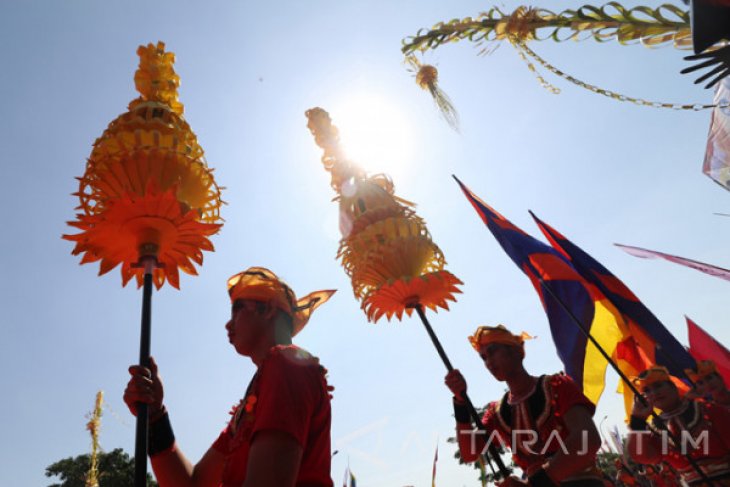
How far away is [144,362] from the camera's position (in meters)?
2.33

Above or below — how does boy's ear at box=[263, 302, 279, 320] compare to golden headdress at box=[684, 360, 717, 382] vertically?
above

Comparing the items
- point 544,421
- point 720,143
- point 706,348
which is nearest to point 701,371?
point 706,348

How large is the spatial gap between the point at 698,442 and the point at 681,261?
2.20 meters

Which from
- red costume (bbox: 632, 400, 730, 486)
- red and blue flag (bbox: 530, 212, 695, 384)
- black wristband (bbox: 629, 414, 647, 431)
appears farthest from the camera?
red and blue flag (bbox: 530, 212, 695, 384)

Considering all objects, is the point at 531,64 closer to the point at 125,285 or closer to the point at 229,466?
the point at 125,285

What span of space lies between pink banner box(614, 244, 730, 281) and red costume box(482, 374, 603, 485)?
2740 mm

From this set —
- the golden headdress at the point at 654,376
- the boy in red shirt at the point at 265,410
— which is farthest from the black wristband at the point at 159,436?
the golden headdress at the point at 654,376

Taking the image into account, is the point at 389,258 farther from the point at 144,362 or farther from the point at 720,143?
the point at 720,143

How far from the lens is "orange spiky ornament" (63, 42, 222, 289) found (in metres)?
2.55

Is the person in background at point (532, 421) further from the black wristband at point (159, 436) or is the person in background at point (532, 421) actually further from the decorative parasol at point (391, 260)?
the black wristband at point (159, 436)

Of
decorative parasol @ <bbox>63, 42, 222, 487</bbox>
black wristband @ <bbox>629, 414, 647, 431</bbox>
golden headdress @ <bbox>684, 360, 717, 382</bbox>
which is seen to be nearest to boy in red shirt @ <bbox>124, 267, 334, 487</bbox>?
decorative parasol @ <bbox>63, 42, 222, 487</bbox>

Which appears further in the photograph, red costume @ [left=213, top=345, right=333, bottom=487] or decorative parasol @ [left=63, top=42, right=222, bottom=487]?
decorative parasol @ [left=63, top=42, right=222, bottom=487]

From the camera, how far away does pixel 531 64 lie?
4.80 m

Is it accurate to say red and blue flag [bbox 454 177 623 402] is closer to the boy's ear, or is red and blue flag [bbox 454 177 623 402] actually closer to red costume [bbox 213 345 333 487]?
the boy's ear
